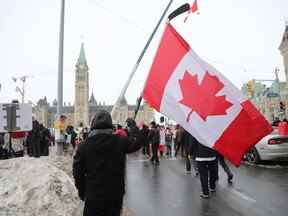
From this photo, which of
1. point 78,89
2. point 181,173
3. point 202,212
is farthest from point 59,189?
point 78,89

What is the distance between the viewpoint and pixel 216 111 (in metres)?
6.20

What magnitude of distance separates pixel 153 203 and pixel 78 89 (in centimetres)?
14126

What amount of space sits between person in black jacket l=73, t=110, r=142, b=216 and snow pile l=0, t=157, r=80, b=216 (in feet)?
6.29

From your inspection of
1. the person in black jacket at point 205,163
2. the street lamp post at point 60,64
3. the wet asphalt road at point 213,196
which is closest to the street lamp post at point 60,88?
the street lamp post at point 60,64

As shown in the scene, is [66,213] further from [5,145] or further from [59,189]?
[5,145]

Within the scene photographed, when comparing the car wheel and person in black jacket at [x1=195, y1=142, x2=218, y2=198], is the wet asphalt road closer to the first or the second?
person in black jacket at [x1=195, y1=142, x2=218, y2=198]

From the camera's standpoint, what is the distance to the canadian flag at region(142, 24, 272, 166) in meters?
6.11

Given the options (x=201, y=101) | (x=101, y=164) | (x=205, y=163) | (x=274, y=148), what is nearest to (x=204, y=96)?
(x=201, y=101)

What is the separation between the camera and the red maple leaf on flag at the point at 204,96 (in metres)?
6.18

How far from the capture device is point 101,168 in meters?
3.51

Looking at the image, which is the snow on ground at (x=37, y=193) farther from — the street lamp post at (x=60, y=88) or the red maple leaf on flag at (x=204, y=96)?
the street lamp post at (x=60, y=88)

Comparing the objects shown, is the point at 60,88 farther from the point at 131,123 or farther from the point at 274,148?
the point at 131,123

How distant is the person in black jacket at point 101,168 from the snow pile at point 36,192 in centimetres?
192

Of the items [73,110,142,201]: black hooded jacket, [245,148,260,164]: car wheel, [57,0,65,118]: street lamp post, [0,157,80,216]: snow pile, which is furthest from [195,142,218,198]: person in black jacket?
[57,0,65,118]: street lamp post
